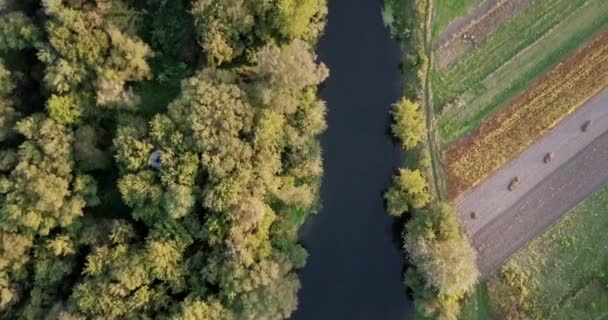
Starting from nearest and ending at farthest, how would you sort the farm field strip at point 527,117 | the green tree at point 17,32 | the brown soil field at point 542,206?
the green tree at point 17,32 < the brown soil field at point 542,206 < the farm field strip at point 527,117

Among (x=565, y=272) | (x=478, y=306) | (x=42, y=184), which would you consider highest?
(x=42, y=184)

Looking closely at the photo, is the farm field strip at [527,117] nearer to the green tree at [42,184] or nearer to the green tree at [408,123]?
the green tree at [408,123]

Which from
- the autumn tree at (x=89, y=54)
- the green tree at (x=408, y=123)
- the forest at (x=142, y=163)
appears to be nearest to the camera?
the forest at (x=142, y=163)

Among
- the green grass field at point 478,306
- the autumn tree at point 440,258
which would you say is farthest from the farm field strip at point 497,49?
the green grass field at point 478,306

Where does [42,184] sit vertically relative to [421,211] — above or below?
above

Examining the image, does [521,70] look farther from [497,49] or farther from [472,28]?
[472,28]

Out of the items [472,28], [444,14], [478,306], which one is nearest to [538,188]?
[478,306]

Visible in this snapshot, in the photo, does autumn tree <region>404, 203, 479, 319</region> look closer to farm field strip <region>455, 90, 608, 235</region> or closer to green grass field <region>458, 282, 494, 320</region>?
green grass field <region>458, 282, 494, 320</region>
